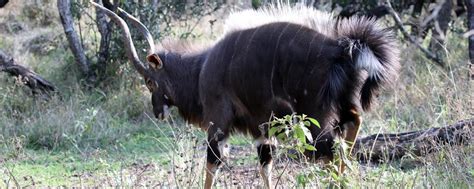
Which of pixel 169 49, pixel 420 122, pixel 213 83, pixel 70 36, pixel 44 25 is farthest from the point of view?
pixel 44 25

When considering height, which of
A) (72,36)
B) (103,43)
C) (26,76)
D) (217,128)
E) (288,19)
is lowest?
(26,76)

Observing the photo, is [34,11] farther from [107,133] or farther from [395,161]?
→ [395,161]

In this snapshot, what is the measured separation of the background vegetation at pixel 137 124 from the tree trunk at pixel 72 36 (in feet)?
0.42

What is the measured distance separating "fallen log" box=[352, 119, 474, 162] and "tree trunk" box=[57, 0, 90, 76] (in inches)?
146

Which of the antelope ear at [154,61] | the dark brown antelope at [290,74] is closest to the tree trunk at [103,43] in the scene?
the antelope ear at [154,61]

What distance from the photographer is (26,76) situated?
27.1 ft

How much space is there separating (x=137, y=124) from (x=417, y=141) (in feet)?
9.77

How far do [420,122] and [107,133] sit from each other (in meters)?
2.70

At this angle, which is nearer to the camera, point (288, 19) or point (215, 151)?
point (288, 19)

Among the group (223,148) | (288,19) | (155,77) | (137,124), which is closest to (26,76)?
(137,124)

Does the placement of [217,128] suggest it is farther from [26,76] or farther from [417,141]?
[26,76]

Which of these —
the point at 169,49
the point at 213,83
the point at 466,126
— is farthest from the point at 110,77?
the point at 466,126

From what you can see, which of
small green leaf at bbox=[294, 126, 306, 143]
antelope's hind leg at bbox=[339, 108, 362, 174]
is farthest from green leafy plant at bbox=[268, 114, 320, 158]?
antelope's hind leg at bbox=[339, 108, 362, 174]

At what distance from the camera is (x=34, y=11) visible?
1188 centimetres
